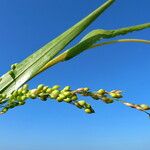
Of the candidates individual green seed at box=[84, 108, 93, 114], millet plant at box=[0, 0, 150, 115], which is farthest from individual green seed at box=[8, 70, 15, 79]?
individual green seed at box=[84, 108, 93, 114]

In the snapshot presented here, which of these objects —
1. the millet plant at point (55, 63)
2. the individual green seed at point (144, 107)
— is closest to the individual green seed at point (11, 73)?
the millet plant at point (55, 63)

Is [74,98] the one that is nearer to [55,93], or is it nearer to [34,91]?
[55,93]

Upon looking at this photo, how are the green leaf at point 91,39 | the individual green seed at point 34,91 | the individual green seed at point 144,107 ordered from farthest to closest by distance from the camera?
the green leaf at point 91,39 < the individual green seed at point 34,91 < the individual green seed at point 144,107

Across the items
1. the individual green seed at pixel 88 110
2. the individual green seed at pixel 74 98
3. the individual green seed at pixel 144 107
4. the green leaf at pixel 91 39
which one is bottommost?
the individual green seed at pixel 88 110

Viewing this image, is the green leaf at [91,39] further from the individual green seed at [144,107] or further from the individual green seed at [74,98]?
the individual green seed at [144,107]

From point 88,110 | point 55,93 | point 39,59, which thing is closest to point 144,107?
point 88,110

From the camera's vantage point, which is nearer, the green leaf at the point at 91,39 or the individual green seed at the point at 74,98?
the individual green seed at the point at 74,98

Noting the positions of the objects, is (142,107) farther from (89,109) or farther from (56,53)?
(56,53)

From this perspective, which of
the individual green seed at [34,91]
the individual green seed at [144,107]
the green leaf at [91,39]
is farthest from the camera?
the green leaf at [91,39]
